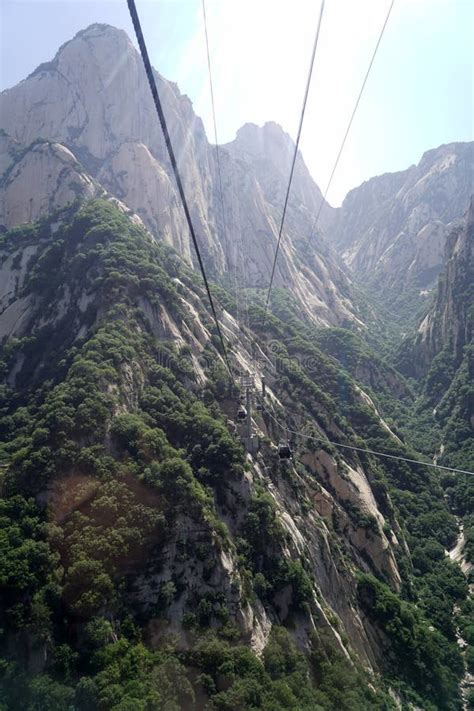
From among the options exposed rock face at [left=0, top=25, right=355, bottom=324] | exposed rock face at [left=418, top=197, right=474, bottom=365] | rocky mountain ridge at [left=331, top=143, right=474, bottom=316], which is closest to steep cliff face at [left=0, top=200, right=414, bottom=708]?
exposed rock face at [left=418, top=197, right=474, bottom=365]

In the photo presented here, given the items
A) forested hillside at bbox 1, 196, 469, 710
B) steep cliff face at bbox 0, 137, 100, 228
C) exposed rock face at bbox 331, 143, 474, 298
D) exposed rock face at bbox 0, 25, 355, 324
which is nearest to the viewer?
forested hillside at bbox 1, 196, 469, 710

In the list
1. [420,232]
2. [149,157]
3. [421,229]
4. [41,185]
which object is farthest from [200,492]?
[421,229]

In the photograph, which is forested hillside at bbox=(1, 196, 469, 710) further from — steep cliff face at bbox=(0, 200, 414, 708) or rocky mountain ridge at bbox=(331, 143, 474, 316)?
rocky mountain ridge at bbox=(331, 143, 474, 316)

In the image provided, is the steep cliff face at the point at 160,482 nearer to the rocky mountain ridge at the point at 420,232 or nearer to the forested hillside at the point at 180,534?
the forested hillside at the point at 180,534

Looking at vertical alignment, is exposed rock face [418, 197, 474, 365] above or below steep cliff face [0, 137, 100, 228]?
below

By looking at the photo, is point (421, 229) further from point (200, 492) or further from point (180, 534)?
point (180, 534)


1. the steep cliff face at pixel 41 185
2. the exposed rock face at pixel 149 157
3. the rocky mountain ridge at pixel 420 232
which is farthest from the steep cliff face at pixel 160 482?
the rocky mountain ridge at pixel 420 232
